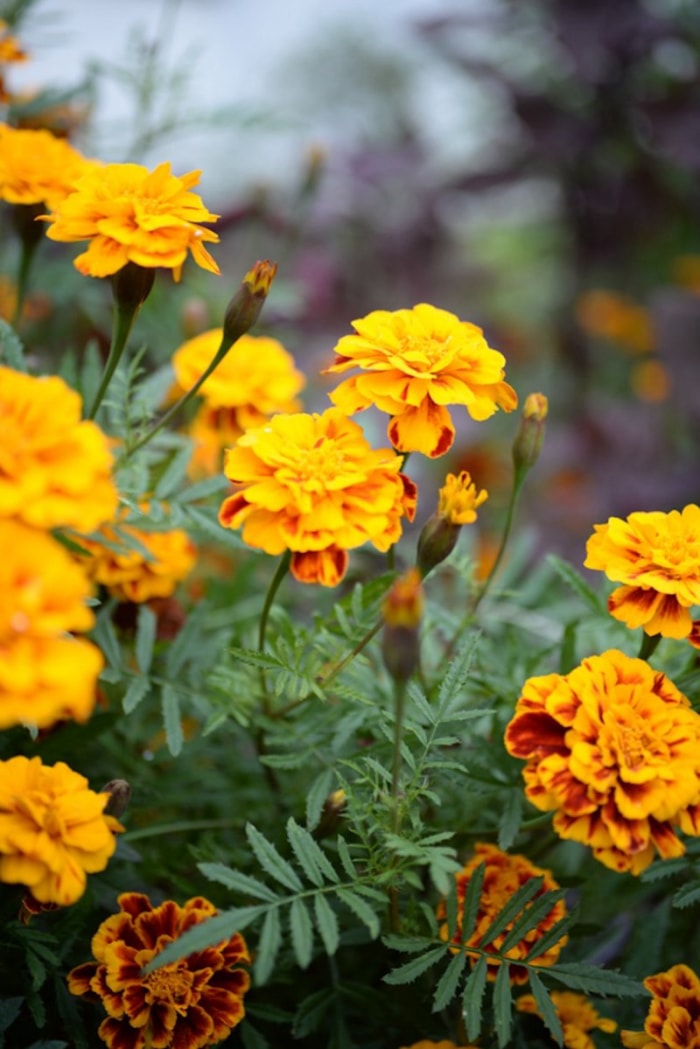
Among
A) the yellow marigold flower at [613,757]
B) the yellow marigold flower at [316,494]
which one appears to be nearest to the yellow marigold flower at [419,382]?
the yellow marigold flower at [316,494]

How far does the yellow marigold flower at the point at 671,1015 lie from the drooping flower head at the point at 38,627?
38cm

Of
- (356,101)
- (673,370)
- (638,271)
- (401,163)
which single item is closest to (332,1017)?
(673,370)

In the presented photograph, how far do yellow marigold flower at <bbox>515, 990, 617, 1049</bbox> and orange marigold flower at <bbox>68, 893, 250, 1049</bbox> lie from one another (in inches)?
6.8

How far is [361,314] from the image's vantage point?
1.82 metres

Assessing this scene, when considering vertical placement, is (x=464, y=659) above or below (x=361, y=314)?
above

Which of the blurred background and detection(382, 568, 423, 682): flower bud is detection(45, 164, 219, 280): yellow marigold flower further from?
the blurred background

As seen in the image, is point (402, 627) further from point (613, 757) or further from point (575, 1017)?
point (575, 1017)

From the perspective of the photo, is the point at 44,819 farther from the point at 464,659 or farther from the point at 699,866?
the point at 699,866

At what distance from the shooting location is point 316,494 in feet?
1.82

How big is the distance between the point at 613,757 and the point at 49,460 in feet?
1.01

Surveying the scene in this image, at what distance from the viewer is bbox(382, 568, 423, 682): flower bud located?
0.50 metres

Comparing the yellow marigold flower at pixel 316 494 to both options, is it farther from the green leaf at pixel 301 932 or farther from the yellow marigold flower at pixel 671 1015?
the yellow marigold flower at pixel 671 1015

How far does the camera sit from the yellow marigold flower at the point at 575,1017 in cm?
63

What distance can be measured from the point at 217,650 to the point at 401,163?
4.55 ft
